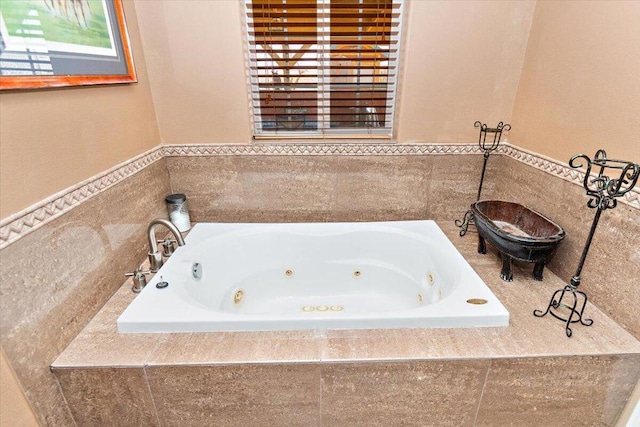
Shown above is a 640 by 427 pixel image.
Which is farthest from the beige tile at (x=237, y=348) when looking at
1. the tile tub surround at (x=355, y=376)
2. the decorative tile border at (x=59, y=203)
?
the decorative tile border at (x=59, y=203)

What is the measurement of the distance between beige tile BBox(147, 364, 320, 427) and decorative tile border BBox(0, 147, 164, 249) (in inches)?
23.0

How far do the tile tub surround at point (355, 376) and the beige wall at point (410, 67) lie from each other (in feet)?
3.91

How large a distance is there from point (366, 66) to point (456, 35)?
496 mm

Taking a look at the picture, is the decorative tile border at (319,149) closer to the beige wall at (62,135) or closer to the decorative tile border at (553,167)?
the decorative tile border at (553,167)

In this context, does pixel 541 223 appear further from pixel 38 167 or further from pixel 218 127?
pixel 38 167

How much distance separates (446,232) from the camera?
2.03 meters

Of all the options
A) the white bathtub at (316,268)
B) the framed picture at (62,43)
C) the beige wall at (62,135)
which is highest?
the framed picture at (62,43)

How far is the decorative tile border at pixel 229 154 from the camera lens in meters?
1.03

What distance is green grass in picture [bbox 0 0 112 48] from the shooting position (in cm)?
96

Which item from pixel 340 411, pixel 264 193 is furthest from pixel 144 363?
pixel 264 193

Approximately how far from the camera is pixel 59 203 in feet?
3.77

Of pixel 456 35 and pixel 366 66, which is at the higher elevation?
pixel 456 35

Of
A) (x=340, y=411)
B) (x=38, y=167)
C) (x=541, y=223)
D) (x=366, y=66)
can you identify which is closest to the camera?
(x=38, y=167)

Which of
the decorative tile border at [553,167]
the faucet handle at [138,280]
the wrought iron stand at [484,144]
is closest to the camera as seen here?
the decorative tile border at [553,167]
